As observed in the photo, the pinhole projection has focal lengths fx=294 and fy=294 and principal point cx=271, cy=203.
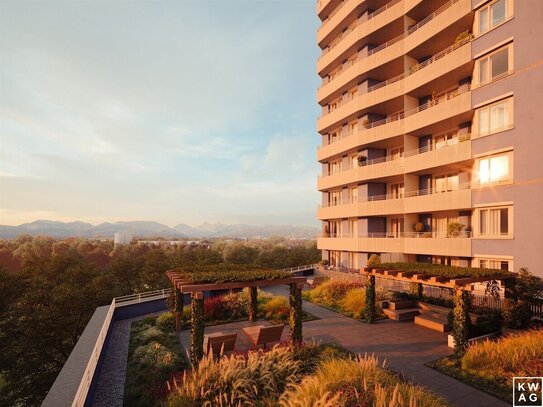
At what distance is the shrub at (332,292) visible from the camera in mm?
18606

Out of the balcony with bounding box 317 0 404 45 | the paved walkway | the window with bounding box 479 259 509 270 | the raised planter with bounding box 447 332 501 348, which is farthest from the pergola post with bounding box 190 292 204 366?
the balcony with bounding box 317 0 404 45

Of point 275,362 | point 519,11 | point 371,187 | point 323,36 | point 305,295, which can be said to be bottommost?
point 305,295

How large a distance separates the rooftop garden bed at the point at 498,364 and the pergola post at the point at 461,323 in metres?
0.87

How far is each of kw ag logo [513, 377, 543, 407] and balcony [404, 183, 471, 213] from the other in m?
15.0

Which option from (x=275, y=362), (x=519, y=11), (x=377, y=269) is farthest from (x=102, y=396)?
(x=519, y=11)

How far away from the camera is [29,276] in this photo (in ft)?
85.6

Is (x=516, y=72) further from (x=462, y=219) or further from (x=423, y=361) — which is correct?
(x=423, y=361)

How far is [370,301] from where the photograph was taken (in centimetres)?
1460

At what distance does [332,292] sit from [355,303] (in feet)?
9.73

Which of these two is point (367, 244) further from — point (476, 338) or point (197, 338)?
point (197, 338)

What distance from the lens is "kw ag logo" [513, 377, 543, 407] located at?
7449 mm

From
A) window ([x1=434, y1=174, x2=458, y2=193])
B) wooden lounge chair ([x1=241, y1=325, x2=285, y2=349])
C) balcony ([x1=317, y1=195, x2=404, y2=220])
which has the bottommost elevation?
wooden lounge chair ([x1=241, y1=325, x2=285, y2=349])

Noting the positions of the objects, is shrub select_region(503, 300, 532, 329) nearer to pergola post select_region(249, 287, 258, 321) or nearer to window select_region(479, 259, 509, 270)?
window select_region(479, 259, 509, 270)

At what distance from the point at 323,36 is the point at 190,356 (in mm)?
37654
